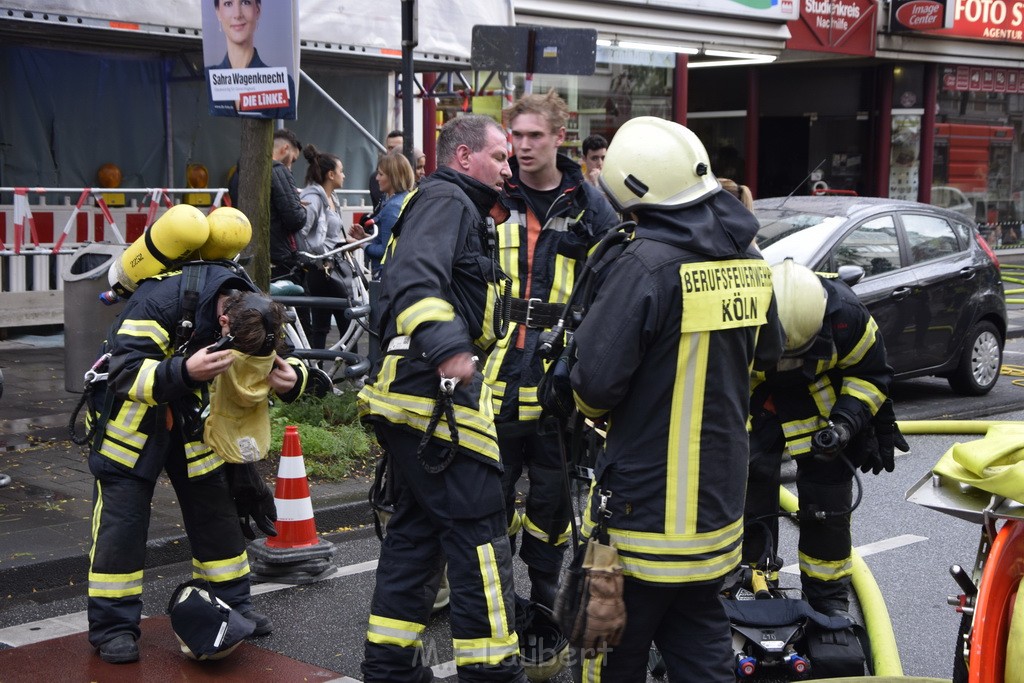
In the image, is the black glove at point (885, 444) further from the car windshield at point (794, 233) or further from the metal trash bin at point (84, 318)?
the metal trash bin at point (84, 318)

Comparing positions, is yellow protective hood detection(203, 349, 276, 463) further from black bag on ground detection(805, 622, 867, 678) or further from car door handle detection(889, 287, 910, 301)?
car door handle detection(889, 287, 910, 301)

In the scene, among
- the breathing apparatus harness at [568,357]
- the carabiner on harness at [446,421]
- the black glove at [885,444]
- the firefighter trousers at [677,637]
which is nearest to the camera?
the firefighter trousers at [677,637]

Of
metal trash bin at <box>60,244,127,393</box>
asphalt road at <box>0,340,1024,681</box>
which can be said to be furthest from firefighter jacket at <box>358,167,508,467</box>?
metal trash bin at <box>60,244,127,393</box>

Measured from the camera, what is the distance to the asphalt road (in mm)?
4855

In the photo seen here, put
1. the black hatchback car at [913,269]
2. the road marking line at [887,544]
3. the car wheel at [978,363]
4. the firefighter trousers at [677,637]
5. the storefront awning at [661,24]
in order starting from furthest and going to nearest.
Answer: the storefront awning at [661,24] → the car wheel at [978,363] → the black hatchback car at [913,269] → the road marking line at [887,544] → the firefighter trousers at [677,637]

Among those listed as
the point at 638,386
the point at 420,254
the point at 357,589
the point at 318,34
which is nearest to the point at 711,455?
the point at 638,386

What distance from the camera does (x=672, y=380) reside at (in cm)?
324

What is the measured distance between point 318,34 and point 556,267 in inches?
279

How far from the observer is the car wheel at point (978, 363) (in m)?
10.3

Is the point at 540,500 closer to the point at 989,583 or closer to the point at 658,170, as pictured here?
the point at 658,170

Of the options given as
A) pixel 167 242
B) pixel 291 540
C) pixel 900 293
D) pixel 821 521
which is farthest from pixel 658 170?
pixel 900 293

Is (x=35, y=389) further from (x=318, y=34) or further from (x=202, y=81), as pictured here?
(x=202, y=81)

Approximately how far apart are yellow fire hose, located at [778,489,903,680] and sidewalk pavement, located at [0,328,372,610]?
2.79 metres

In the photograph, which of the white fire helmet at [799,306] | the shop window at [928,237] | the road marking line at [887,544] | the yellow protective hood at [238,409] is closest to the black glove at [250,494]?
the yellow protective hood at [238,409]
